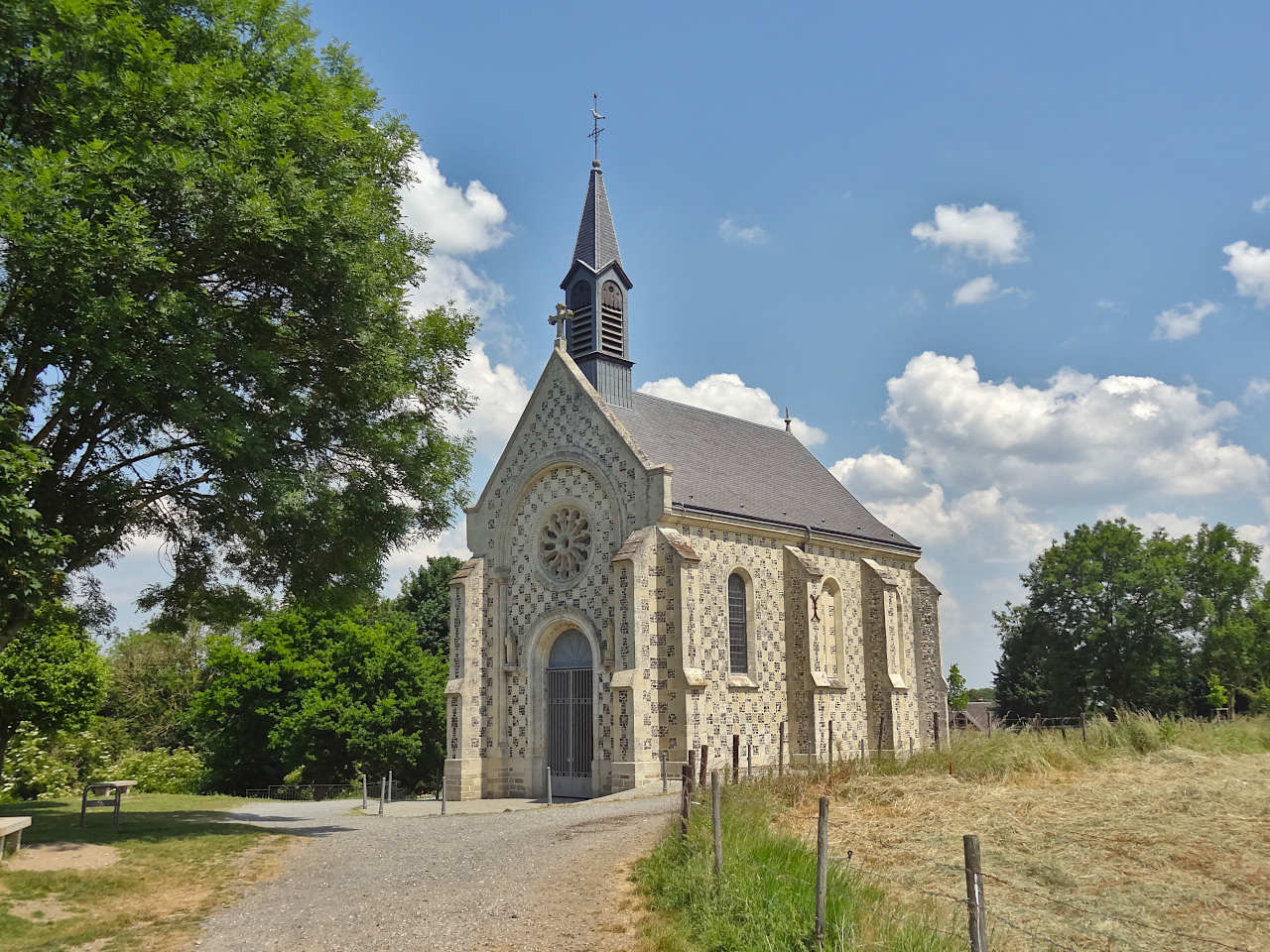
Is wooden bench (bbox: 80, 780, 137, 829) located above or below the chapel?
below

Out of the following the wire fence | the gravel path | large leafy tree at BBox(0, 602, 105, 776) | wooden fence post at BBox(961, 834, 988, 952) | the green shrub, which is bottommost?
the green shrub

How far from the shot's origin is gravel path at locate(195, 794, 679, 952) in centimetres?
1058

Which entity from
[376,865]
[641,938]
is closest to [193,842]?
[376,865]

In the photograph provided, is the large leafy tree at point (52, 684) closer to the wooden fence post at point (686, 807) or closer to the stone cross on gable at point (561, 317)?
the stone cross on gable at point (561, 317)

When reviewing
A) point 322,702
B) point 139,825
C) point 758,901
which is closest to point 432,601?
point 322,702

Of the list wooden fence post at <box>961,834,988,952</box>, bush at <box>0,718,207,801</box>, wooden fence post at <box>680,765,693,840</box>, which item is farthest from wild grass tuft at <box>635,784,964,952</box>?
bush at <box>0,718,207,801</box>

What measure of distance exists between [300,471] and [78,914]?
7955 millimetres

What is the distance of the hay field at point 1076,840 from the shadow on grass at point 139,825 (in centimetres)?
976

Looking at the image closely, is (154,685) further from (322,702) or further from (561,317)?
(561,317)

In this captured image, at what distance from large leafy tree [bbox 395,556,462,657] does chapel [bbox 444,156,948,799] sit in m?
12.7

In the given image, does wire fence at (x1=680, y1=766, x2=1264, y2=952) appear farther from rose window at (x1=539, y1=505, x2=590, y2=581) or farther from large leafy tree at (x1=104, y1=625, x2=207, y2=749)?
large leafy tree at (x1=104, y1=625, x2=207, y2=749)

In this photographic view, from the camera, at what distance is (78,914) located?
39.0ft

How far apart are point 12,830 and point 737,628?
60.7ft

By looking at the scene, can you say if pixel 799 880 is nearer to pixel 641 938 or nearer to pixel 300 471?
pixel 641 938
